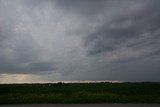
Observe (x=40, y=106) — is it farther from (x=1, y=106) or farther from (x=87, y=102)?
(x=87, y=102)

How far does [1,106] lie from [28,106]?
322 cm

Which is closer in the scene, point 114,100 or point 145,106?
point 145,106

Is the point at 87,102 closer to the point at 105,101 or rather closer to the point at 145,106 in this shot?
the point at 105,101

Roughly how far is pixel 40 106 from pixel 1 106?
4554mm

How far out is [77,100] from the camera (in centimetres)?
3706

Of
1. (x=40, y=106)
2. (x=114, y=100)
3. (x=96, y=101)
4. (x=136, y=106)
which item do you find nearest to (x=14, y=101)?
(x=40, y=106)

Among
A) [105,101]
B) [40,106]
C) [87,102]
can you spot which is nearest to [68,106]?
[40,106]

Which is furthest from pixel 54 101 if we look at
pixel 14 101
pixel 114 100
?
pixel 114 100

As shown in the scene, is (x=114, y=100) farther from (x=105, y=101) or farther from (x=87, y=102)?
(x=87, y=102)

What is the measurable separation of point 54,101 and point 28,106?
5.81 meters

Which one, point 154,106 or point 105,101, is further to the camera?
point 105,101

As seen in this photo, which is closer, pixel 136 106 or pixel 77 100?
pixel 136 106

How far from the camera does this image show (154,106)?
30.8 meters

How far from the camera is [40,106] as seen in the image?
101 ft
